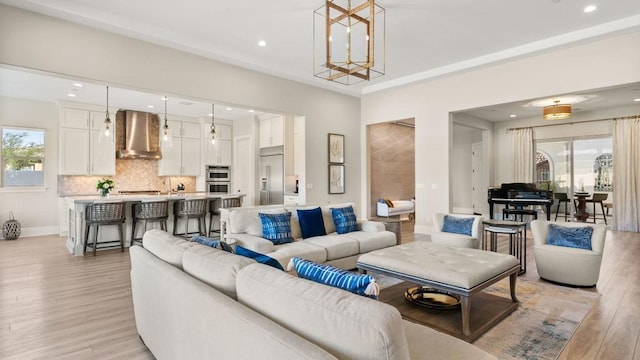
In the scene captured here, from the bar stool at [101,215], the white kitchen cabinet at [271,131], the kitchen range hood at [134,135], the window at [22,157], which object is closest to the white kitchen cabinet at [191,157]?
the kitchen range hood at [134,135]

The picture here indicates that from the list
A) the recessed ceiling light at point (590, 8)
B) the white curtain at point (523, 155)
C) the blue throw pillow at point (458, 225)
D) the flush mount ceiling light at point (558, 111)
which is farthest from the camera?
the white curtain at point (523, 155)

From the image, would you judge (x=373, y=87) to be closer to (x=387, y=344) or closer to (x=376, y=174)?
(x=376, y=174)

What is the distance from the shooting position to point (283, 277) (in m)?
1.39

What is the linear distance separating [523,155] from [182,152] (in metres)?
9.79

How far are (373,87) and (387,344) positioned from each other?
7.06 m

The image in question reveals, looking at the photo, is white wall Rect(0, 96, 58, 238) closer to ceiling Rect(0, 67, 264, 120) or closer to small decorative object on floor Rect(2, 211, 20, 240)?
ceiling Rect(0, 67, 264, 120)

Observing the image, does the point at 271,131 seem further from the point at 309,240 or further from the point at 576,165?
the point at 576,165

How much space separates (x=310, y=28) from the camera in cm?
466

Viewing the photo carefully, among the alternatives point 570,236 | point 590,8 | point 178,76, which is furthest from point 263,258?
point 590,8

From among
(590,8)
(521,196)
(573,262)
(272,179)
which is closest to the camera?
(573,262)

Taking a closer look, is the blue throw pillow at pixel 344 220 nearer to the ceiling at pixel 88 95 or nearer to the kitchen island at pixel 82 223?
the ceiling at pixel 88 95

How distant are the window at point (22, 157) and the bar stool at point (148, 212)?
3.32 m

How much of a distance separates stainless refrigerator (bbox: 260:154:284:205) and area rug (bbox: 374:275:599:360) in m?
4.73

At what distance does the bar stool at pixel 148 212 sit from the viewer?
5.69m
